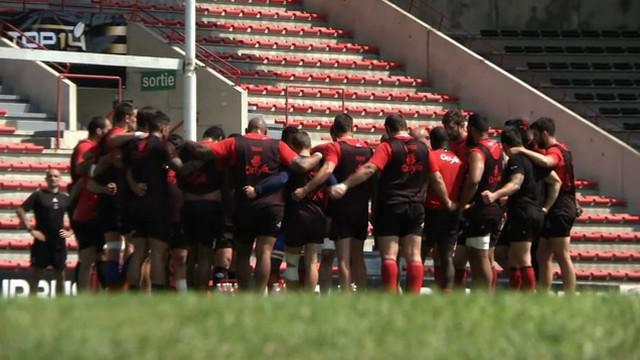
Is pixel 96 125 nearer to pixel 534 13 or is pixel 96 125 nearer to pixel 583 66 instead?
pixel 583 66

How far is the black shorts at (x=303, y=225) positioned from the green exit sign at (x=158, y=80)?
9.16 meters

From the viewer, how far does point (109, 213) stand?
49.1ft

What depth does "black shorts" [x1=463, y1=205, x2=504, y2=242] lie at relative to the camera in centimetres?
1566

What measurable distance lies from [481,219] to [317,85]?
13.4 meters

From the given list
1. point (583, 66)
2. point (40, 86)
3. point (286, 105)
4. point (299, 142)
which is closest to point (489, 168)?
point (299, 142)

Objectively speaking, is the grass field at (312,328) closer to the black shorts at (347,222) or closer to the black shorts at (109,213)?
the black shorts at (109,213)

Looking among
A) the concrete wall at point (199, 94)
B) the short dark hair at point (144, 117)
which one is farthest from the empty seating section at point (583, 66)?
the short dark hair at point (144, 117)

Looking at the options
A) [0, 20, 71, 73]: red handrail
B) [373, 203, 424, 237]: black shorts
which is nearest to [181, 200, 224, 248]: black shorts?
[373, 203, 424, 237]: black shorts

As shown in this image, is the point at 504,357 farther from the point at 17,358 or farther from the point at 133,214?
the point at 133,214

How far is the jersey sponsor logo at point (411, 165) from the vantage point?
49.5ft

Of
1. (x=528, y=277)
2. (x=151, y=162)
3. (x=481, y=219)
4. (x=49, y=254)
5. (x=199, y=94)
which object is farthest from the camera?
(x=199, y=94)

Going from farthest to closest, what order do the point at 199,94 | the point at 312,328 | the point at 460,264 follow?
Result: the point at 199,94 → the point at 460,264 → the point at 312,328

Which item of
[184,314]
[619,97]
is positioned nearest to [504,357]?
[184,314]

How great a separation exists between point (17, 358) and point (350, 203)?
824cm
